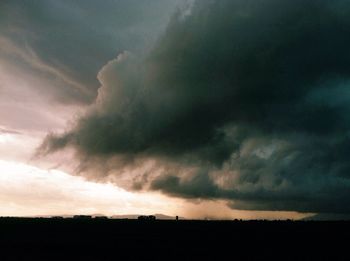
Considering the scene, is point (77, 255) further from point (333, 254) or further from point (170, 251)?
point (333, 254)

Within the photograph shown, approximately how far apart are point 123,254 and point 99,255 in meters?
3.92

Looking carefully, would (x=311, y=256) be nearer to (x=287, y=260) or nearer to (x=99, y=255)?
(x=287, y=260)

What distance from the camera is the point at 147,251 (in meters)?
77.2

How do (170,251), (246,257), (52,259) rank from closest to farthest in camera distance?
(52,259) → (246,257) → (170,251)

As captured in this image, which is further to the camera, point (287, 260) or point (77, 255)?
point (77, 255)

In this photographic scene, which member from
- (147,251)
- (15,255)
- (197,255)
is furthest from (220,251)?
(15,255)

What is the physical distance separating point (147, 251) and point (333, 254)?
30690 mm

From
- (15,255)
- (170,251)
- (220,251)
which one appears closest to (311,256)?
(220,251)

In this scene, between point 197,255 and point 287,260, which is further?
point 197,255

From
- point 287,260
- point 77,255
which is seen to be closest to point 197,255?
point 287,260

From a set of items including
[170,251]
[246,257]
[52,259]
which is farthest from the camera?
[170,251]

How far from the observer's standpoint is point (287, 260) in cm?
6494

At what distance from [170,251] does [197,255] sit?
7.50 metres

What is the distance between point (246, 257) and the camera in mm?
68688
